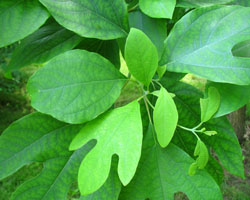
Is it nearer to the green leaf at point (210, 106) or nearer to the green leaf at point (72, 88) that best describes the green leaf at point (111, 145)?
the green leaf at point (72, 88)

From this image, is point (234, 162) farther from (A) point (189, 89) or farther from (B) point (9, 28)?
(B) point (9, 28)

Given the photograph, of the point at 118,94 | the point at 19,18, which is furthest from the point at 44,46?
the point at 118,94

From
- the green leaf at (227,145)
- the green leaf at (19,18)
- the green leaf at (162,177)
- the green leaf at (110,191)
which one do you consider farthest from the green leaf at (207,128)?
the green leaf at (19,18)

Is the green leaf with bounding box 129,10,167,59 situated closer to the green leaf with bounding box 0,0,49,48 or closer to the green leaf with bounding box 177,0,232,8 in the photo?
the green leaf with bounding box 177,0,232,8

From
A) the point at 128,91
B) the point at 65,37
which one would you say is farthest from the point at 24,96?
the point at 65,37

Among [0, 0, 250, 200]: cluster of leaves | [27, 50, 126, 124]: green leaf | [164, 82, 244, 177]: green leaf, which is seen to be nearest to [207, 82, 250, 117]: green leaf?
[0, 0, 250, 200]: cluster of leaves

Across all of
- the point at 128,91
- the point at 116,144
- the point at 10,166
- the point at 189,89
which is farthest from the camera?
the point at 128,91
